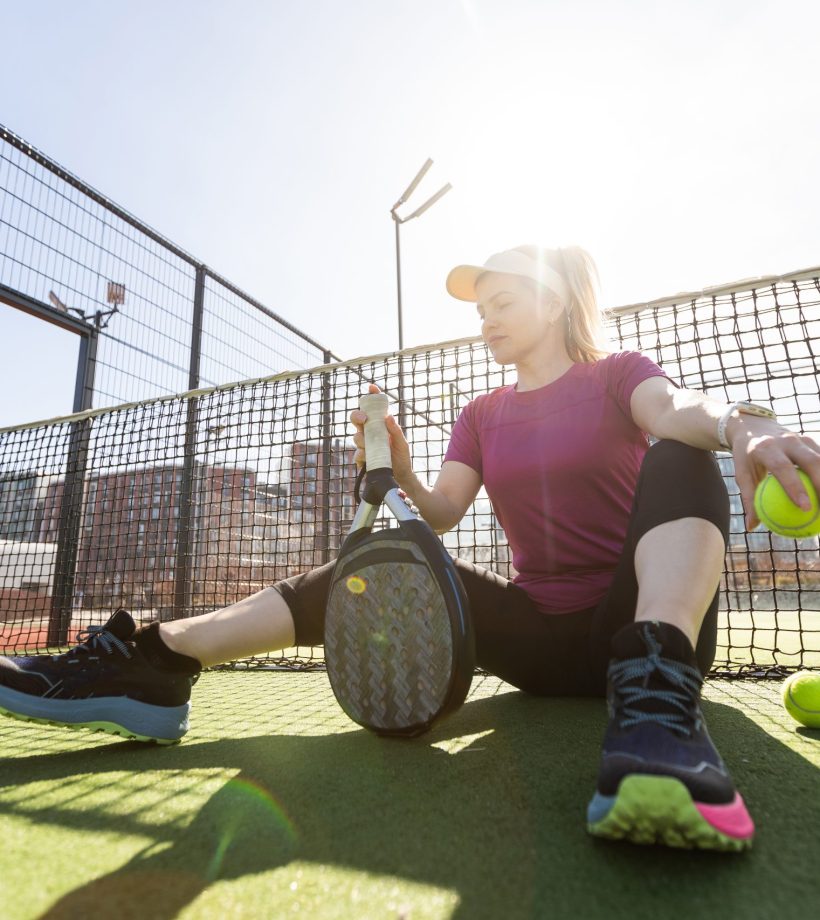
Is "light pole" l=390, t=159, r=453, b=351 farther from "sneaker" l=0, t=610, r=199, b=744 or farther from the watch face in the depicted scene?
the watch face

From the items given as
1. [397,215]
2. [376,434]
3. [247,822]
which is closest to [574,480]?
[376,434]

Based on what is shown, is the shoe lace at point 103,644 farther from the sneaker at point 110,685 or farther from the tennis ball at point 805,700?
the tennis ball at point 805,700

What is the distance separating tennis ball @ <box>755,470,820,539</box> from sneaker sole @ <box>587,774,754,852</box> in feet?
1.18

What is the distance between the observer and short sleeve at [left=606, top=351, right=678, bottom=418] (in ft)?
4.79

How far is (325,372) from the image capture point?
3336mm

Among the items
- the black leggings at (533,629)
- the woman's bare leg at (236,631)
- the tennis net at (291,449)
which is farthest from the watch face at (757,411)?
the tennis net at (291,449)

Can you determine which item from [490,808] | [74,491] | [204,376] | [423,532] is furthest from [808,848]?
[204,376]

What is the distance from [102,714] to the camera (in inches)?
51.0

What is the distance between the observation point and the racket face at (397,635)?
1085mm

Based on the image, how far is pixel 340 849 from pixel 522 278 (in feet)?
4.73

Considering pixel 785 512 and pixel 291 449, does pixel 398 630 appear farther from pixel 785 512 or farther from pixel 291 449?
pixel 291 449

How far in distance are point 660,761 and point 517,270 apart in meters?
1.33

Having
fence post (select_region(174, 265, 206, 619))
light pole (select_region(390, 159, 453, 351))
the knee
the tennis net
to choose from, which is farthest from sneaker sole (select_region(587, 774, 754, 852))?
light pole (select_region(390, 159, 453, 351))

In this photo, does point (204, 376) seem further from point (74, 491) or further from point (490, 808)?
point (490, 808)
